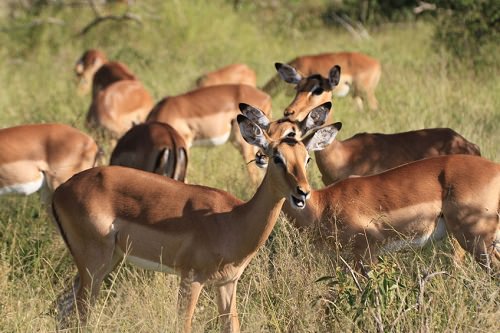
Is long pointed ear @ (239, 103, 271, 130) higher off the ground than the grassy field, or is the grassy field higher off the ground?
long pointed ear @ (239, 103, 271, 130)

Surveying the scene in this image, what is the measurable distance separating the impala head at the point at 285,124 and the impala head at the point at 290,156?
1.13ft

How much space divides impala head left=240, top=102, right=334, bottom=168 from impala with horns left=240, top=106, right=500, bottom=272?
0.03ft

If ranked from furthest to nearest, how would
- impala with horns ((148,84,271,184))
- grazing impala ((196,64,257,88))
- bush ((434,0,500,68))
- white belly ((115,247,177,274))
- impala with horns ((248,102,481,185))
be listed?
1. grazing impala ((196,64,257,88))
2. bush ((434,0,500,68))
3. impala with horns ((148,84,271,184))
4. impala with horns ((248,102,481,185))
5. white belly ((115,247,177,274))

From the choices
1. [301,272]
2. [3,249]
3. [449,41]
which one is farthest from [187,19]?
[301,272]

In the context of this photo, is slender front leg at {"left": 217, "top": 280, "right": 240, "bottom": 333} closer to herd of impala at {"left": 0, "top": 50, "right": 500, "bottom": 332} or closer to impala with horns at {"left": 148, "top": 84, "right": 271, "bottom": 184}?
herd of impala at {"left": 0, "top": 50, "right": 500, "bottom": 332}

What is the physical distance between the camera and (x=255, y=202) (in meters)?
4.81

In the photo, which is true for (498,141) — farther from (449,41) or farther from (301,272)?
(449,41)

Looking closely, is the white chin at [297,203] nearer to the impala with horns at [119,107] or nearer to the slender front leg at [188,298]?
the slender front leg at [188,298]

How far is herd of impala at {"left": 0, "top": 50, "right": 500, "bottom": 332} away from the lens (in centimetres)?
482

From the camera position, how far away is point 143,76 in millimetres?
13328

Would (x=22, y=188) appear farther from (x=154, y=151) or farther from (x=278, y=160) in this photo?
(x=278, y=160)

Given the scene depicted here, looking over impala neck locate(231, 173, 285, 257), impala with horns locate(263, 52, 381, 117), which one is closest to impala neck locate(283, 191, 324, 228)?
impala neck locate(231, 173, 285, 257)

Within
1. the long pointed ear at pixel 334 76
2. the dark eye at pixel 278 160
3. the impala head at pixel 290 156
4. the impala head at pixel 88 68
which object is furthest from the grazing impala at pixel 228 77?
the dark eye at pixel 278 160

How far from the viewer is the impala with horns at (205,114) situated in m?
9.38
